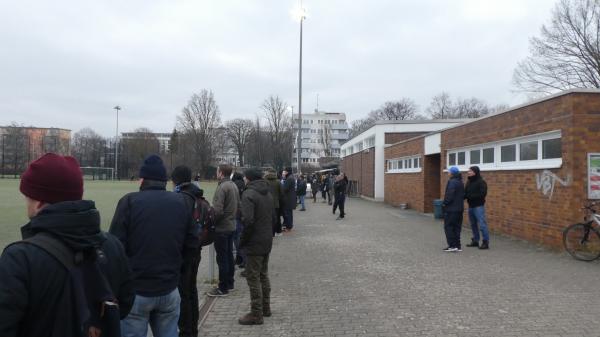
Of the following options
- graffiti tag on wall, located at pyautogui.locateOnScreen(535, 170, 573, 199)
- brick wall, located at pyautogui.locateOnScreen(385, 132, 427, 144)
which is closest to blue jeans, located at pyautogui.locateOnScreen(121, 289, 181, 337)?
graffiti tag on wall, located at pyautogui.locateOnScreen(535, 170, 573, 199)

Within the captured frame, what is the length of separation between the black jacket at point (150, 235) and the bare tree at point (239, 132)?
77.7 m


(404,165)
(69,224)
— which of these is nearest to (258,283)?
(69,224)

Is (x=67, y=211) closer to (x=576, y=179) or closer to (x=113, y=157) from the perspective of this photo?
(x=576, y=179)

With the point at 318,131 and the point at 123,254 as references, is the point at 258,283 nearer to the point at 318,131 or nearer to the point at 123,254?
the point at 123,254

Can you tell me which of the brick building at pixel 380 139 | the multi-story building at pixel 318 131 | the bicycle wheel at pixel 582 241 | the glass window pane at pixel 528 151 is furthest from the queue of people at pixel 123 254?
the multi-story building at pixel 318 131

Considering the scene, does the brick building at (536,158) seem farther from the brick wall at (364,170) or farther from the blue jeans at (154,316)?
the brick wall at (364,170)

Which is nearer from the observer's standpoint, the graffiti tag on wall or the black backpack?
the black backpack

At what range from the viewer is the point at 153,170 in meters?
3.76

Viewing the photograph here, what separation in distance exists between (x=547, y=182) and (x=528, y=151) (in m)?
1.31

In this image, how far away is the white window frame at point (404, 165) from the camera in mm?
21570

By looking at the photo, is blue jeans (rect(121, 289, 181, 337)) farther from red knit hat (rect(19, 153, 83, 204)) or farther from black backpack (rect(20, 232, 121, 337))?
red knit hat (rect(19, 153, 83, 204))

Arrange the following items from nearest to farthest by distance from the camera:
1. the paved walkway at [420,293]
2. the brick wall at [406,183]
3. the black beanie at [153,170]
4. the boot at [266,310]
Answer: the black beanie at [153,170] → the paved walkway at [420,293] → the boot at [266,310] → the brick wall at [406,183]

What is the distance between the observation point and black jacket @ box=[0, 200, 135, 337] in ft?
5.82

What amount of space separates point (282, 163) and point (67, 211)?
63.6 meters
